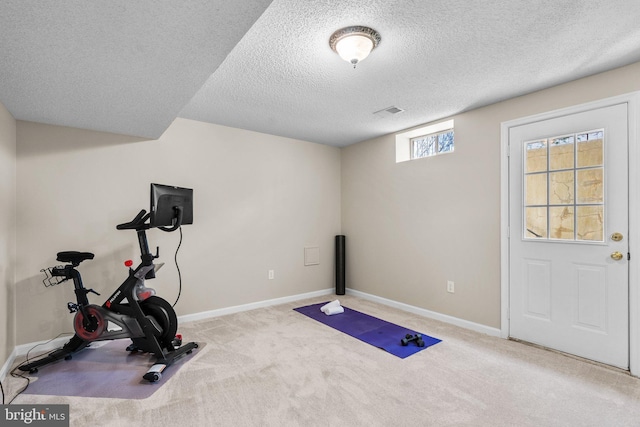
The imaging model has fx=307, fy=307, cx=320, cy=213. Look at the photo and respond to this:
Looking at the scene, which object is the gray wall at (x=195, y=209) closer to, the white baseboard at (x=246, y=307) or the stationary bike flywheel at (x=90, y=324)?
the white baseboard at (x=246, y=307)

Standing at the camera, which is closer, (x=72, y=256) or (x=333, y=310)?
(x=72, y=256)

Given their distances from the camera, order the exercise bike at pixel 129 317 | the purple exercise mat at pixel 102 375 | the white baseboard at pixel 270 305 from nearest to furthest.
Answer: the purple exercise mat at pixel 102 375 < the exercise bike at pixel 129 317 < the white baseboard at pixel 270 305

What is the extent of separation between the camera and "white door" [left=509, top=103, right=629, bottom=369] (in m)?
2.48

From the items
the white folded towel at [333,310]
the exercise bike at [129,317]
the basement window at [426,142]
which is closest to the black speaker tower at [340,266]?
the white folded towel at [333,310]

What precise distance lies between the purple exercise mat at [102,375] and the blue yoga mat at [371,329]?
1497mm

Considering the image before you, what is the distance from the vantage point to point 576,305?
2.68 meters

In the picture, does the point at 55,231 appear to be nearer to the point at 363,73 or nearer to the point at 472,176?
the point at 363,73

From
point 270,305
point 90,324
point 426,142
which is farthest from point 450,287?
point 90,324

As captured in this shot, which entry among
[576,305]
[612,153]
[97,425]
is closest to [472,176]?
[612,153]

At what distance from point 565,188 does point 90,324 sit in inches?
170

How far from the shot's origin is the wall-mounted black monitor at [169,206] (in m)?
2.59

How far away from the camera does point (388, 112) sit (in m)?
3.46

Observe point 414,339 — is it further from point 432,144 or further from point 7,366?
point 7,366

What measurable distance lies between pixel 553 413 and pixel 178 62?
3.12m
